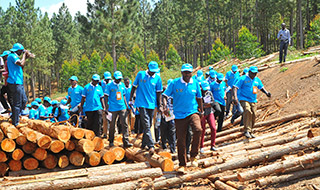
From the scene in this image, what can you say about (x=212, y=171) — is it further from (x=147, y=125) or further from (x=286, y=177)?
(x=147, y=125)

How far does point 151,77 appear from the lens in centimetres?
767

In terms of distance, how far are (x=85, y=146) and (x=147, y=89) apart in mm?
2016

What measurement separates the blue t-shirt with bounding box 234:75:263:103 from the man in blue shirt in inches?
111

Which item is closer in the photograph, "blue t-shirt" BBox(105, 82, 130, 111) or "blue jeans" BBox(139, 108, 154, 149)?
"blue jeans" BBox(139, 108, 154, 149)

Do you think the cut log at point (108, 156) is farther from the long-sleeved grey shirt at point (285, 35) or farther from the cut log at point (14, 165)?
the long-sleeved grey shirt at point (285, 35)

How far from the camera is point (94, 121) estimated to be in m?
9.58

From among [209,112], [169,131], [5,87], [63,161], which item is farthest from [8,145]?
[209,112]

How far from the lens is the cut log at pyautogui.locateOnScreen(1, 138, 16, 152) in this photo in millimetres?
7206

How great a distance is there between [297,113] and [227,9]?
148 feet

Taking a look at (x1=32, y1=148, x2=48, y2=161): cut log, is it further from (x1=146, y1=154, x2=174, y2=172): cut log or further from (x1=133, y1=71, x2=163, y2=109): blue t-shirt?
→ (x1=146, y1=154, x2=174, y2=172): cut log

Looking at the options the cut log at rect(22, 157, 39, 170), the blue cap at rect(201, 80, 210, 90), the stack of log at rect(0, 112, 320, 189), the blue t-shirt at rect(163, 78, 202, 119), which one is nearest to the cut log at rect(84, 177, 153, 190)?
the stack of log at rect(0, 112, 320, 189)

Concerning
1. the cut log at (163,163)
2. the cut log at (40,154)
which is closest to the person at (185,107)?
the cut log at (163,163)

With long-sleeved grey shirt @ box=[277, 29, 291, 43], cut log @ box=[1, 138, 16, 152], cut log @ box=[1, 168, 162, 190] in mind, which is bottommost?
cut log @ box=[1, 168, 162, 190]

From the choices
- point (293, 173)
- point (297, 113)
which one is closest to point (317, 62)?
point (297, 113)
